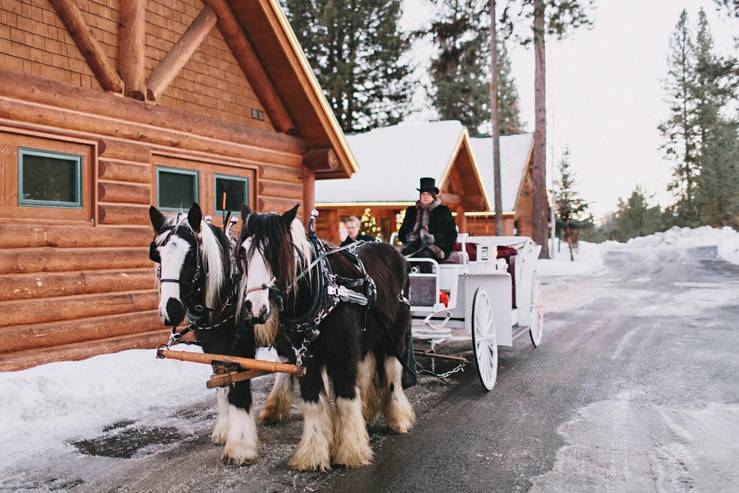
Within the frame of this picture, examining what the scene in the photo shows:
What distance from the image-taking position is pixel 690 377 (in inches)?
278

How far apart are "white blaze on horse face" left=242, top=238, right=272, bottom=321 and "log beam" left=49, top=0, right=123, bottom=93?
17.0 feet

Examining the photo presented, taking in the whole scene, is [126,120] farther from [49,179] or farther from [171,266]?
[171,266]

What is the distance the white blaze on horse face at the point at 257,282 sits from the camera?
379 cm

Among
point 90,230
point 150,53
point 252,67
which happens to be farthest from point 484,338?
point 252,67

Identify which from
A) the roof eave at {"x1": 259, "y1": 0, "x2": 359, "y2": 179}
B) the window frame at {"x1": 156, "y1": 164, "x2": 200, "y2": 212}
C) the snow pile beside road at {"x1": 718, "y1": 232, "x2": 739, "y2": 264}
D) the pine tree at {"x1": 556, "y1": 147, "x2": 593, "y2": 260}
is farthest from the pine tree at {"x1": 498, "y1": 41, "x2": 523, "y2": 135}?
the window frame at {"x1": 156, "y1": 164, "x2": 200, "y2": 212}

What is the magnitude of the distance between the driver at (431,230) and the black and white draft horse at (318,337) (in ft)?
5.59

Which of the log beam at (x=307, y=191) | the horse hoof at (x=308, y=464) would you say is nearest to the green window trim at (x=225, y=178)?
the log beam at (x=307, y=191)

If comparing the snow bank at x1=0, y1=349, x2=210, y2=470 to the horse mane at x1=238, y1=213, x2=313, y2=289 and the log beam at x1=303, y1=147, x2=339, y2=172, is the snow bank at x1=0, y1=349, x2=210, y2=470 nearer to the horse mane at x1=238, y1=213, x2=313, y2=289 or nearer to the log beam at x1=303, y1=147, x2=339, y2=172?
the horse mane at x1=238, y1=213, x2=313, y2=289

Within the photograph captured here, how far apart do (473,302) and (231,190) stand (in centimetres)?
516

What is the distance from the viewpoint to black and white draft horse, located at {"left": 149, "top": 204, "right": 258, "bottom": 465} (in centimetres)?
414

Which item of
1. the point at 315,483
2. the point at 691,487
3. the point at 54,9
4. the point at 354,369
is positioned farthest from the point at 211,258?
the point at 54,9

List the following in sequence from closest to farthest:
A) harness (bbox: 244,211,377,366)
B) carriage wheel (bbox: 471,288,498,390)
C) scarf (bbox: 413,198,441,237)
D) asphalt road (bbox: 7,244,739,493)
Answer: asphalt road (bbox: 7,244,739,493) < harness (bbox: 244,211,377,366) < carriage wheel (bbox: 471,288,498,390) < scarf (bbox: 413,198,441,237)

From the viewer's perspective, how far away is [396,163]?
78.5ft

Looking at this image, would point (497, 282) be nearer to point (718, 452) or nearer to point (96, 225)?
point (718, 452)
